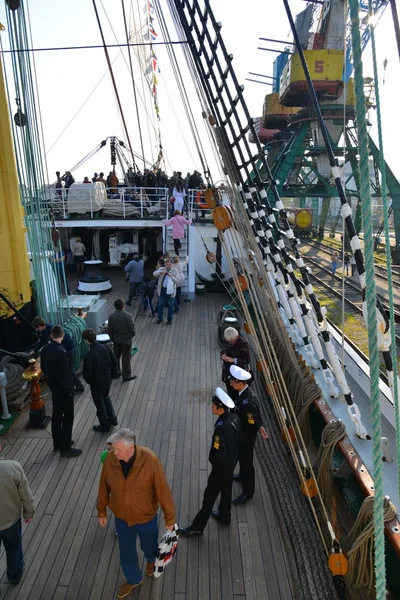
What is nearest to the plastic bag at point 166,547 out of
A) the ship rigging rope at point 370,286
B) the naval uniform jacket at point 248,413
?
the naval uniform jacket at point 248,413

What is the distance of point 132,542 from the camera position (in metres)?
2.90

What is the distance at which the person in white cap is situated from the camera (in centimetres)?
363

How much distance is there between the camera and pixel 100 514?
9.53ft

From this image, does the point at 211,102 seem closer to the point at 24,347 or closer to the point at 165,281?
the point at 165,281

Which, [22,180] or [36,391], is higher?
[22,180]

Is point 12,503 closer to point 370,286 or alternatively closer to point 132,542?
point 132,542

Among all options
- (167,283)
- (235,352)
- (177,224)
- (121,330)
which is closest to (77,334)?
(121,330)

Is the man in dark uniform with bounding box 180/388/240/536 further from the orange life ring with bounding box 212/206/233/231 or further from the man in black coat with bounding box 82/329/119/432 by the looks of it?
the orange life ring with bounding box 212/206/233/231

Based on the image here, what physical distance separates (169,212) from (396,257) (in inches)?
558

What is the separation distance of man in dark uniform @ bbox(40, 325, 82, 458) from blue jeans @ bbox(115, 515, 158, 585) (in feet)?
5.58

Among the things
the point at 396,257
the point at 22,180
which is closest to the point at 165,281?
the point at 22,180

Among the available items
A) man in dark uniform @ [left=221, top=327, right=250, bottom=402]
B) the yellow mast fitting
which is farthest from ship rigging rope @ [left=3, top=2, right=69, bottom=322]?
man in dark uniform @ [left=221, top=327, right=250, bottom=402]

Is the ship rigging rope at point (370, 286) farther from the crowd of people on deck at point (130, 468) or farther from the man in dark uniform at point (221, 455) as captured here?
the man in dark uniform at point (221, 455)

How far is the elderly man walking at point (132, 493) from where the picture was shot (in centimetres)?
264
